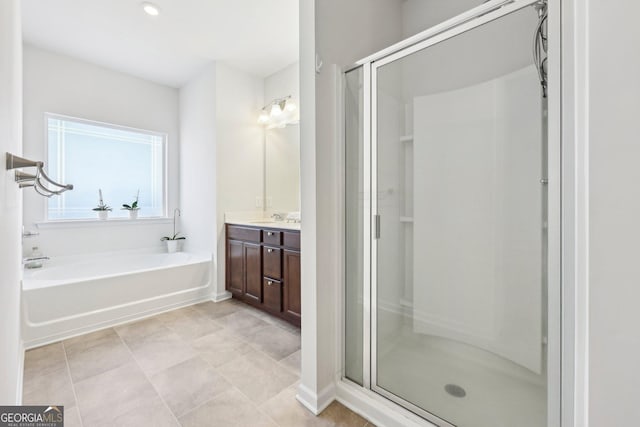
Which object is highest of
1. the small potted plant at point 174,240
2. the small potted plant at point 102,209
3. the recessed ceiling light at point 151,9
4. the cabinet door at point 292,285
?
the recessed ceiling light at point 151,9

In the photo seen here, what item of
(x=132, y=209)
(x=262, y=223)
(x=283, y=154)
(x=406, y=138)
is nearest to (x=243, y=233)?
(x=262, y=223)

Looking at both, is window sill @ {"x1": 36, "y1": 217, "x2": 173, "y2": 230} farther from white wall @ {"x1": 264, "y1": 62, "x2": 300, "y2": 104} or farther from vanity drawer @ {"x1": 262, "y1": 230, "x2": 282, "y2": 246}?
white wall @ {"x1": 264, "y1": 62, "x2": 300, "y2": 104}

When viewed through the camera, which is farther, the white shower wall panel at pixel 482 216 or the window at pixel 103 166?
the window at pixel 103 166

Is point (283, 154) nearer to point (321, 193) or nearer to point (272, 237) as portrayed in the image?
point (272, 237)

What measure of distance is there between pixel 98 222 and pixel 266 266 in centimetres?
219

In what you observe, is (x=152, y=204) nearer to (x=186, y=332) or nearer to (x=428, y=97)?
(x=186, y=332)

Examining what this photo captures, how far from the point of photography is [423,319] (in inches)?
58.6

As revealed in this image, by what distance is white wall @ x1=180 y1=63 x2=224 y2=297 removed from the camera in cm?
305

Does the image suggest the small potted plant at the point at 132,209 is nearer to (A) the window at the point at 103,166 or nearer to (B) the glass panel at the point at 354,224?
(A) the window at the point at 103,166

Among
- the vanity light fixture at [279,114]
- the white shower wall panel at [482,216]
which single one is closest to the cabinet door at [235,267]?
the vanity light fixture at [279,114]

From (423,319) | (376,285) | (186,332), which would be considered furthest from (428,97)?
(186,332)

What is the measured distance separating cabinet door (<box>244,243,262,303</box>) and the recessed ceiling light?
84.7 inches

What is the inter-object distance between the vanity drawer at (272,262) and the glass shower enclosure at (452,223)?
38.9 inches

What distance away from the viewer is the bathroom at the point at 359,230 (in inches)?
29.8
